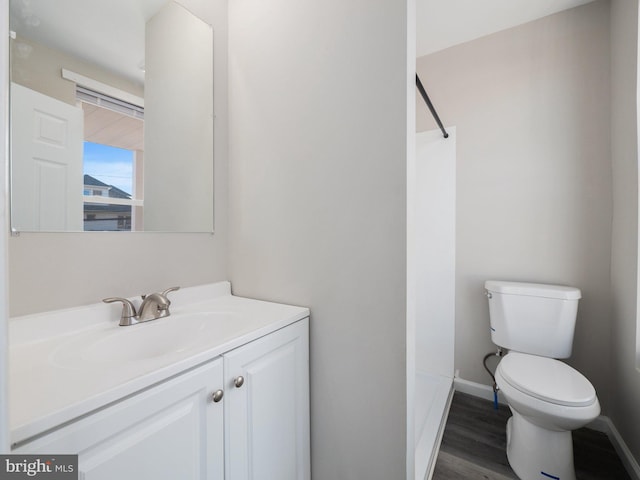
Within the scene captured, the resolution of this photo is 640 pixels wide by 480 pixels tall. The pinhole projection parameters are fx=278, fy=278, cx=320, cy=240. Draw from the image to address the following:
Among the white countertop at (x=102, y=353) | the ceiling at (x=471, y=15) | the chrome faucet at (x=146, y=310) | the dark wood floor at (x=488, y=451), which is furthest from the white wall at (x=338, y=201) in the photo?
the ceiling at (x=471, y=15)

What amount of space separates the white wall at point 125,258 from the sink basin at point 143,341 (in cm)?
16

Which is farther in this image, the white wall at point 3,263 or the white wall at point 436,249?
the white wall at point 436,249

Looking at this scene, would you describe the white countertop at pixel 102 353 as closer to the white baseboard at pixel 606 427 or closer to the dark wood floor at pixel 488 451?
the dark wood floor at pixel 488 451

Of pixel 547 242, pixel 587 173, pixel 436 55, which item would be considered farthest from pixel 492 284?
pixel 436 55

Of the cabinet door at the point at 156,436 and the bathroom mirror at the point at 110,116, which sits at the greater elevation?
the bathroom mirror at the point at 110,116

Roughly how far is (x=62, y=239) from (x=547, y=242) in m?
2.43

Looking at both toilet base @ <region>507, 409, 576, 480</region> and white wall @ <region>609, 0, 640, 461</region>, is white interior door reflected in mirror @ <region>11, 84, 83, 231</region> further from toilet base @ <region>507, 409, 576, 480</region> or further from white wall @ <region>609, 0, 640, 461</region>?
white wall @ <region>609, 0, 640, 461</region>

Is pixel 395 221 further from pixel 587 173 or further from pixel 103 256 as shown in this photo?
pixel 587 173

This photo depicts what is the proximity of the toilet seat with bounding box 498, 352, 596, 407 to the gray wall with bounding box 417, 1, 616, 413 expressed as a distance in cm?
41

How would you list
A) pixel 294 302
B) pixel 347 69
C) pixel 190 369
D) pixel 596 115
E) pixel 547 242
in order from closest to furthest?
1. pixel 190 369
2. pixel 347 69
3. pixel 294 302
4. pixel 596 115
5. pixel 547 242

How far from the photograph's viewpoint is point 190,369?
708mm

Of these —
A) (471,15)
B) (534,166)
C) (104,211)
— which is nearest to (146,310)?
(104,211)

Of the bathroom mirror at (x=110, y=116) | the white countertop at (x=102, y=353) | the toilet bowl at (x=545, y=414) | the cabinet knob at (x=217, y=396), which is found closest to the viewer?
the white countertop at (x=102, y=353)

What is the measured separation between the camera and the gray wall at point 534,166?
5.36 ft
